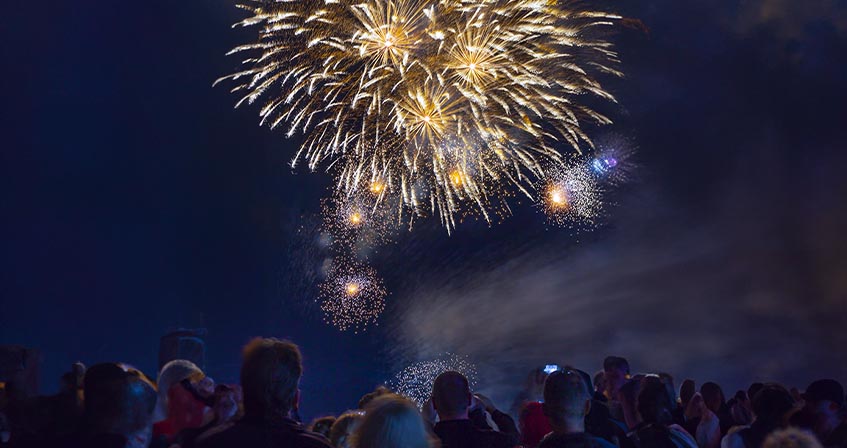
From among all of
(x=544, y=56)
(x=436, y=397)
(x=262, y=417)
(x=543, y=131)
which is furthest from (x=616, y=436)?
(x=543, y=131)

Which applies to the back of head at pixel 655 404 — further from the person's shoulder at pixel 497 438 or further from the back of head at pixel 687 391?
the back of head at pixel 687 391

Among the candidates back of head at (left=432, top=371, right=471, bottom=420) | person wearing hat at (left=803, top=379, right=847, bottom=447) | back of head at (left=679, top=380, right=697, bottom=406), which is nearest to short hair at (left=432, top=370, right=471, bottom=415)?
back of head at (left=432, top=371, right=471, bottom=420)

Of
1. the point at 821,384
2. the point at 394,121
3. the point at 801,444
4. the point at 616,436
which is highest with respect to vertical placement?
the point at 394,121

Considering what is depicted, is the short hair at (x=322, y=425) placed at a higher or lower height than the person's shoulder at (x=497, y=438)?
higher

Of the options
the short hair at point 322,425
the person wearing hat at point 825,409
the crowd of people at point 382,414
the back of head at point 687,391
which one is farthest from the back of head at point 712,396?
the short hair at point 322,425

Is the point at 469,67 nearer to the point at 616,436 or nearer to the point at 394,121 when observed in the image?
the point at 394,121

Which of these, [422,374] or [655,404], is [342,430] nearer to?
[655,404]

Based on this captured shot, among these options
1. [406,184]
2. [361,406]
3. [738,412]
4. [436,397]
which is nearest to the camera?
[436,397]

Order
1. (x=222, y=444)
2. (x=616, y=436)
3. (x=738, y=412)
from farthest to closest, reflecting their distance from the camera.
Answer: (x=738, y=412) < (x=616, y=436) < (x=222, y=444)
